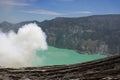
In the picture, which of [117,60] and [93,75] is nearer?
[93,75]

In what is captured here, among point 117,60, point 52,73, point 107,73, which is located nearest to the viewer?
point 107,73

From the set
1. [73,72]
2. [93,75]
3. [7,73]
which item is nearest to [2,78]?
[7,73]

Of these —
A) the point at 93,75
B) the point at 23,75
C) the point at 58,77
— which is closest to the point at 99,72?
the point at 93,75

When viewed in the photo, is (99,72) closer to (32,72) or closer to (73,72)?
(73,72)

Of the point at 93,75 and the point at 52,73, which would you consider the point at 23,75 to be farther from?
the point at 93,75

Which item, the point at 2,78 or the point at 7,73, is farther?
the point at 7,73

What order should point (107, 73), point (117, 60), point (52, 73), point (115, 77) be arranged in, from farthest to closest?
point (52, 73) → point (117, 60) → point (107, 73) → point (115, 77)

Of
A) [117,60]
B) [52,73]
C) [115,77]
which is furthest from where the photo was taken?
[52,73]

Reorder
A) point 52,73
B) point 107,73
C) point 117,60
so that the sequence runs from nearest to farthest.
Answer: point 107,73 → point 117,60 → point 52,73
